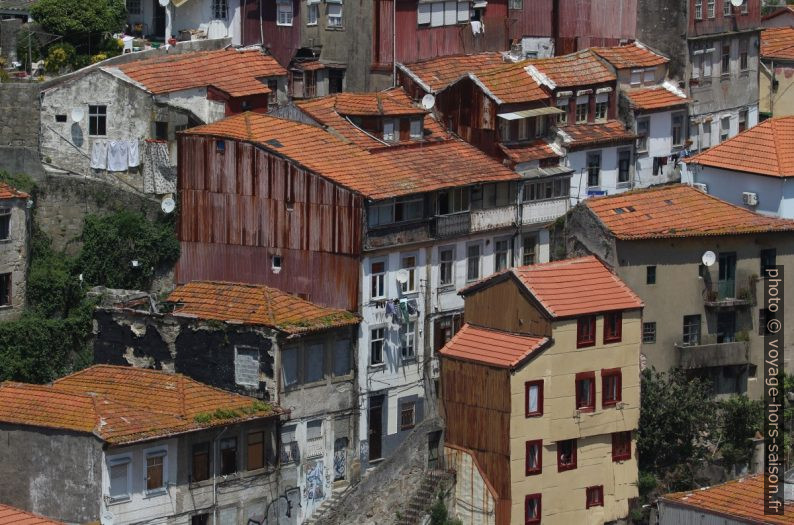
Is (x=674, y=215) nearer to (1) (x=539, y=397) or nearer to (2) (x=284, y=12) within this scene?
(1) (x=539, y=397)

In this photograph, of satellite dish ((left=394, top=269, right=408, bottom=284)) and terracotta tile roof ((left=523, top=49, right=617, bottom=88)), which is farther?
terracotta tile roof ((left=523, top=49, right=617, bottom=88))

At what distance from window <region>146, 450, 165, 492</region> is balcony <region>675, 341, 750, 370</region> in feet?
70.4

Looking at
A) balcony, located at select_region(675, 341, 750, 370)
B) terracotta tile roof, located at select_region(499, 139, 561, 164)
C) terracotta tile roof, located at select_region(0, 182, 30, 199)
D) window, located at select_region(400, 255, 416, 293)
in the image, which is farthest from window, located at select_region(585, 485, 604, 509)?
terracotta tile roof, located at select_region(0, 182, 30, 199)

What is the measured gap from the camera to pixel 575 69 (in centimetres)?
10625

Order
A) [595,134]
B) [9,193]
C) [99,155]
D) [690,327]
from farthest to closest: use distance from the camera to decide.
→ [595,134]
[99,155]
[690,327]
[9,193]

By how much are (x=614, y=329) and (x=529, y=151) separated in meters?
11.8

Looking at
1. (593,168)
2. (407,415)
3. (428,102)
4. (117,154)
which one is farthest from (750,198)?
(117,154)

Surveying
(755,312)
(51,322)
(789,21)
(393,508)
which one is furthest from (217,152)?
(789,21)

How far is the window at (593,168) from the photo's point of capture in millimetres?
104719

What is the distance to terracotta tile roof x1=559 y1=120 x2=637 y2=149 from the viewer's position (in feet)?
340

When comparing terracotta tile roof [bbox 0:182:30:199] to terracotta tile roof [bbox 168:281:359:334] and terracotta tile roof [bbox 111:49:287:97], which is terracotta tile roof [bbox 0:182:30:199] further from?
terracotta tile roof [bbox 111:49:287:97]

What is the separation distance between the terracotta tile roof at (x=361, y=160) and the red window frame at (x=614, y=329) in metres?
8.09

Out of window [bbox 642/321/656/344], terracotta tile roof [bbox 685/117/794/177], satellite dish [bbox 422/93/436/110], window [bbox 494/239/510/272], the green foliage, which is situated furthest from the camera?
satellite dish [bbox 422/93/436/110]

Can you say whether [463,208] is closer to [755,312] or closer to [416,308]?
[416,308]
